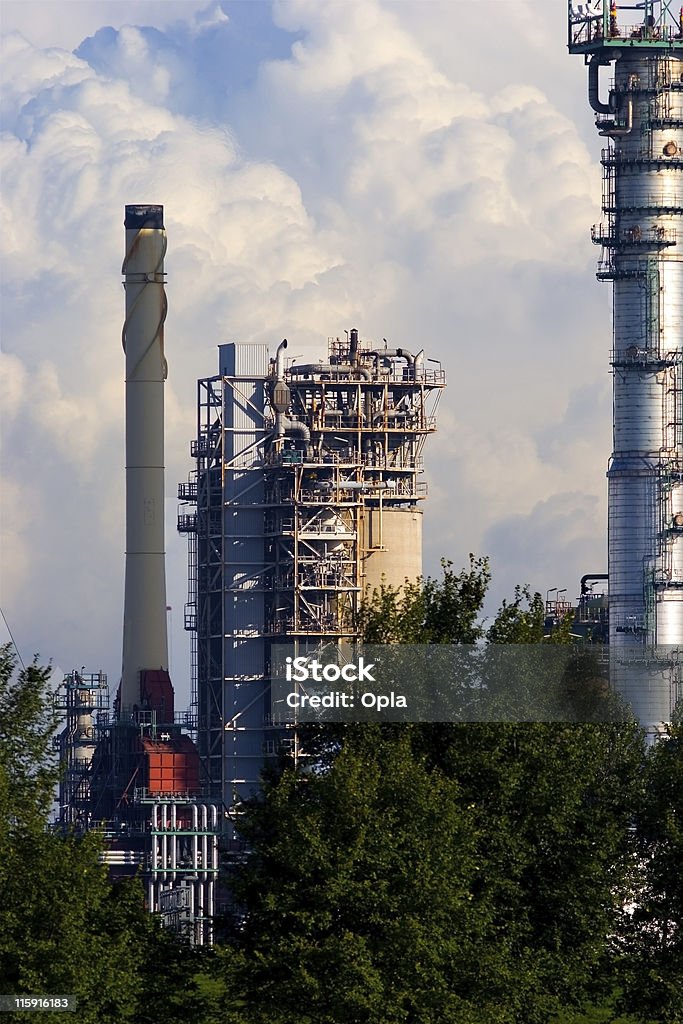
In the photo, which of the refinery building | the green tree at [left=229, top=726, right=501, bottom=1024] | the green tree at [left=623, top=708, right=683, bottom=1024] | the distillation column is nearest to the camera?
the green tree at [left=229, top=726, right=501, bottom=1024]

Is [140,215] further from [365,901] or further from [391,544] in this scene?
[365,901]

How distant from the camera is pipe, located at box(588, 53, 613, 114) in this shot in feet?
360

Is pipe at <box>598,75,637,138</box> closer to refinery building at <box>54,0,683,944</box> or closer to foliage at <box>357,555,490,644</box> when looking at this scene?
refinery building at <box>54,0,683,944</box>

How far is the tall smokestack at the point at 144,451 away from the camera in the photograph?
97875mm

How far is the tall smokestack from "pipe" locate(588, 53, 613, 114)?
81.6 feet

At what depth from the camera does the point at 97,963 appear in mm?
42531

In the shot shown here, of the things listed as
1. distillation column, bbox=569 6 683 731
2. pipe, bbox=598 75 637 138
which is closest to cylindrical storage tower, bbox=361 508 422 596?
distillation column, bbox=569 6 683 731

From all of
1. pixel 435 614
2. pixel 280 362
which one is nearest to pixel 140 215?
pixel 280 362

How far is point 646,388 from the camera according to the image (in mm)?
106312

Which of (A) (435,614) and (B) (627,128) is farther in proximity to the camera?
(B) (627,128)

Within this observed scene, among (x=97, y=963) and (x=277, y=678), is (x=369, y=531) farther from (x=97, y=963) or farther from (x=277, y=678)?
(x=97, y=963)

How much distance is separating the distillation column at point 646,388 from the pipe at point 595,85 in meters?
2.08

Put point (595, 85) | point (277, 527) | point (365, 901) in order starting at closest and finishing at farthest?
point (365, 901) → point (277, 527) → point (595, 85)

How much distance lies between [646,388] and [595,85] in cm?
1719
